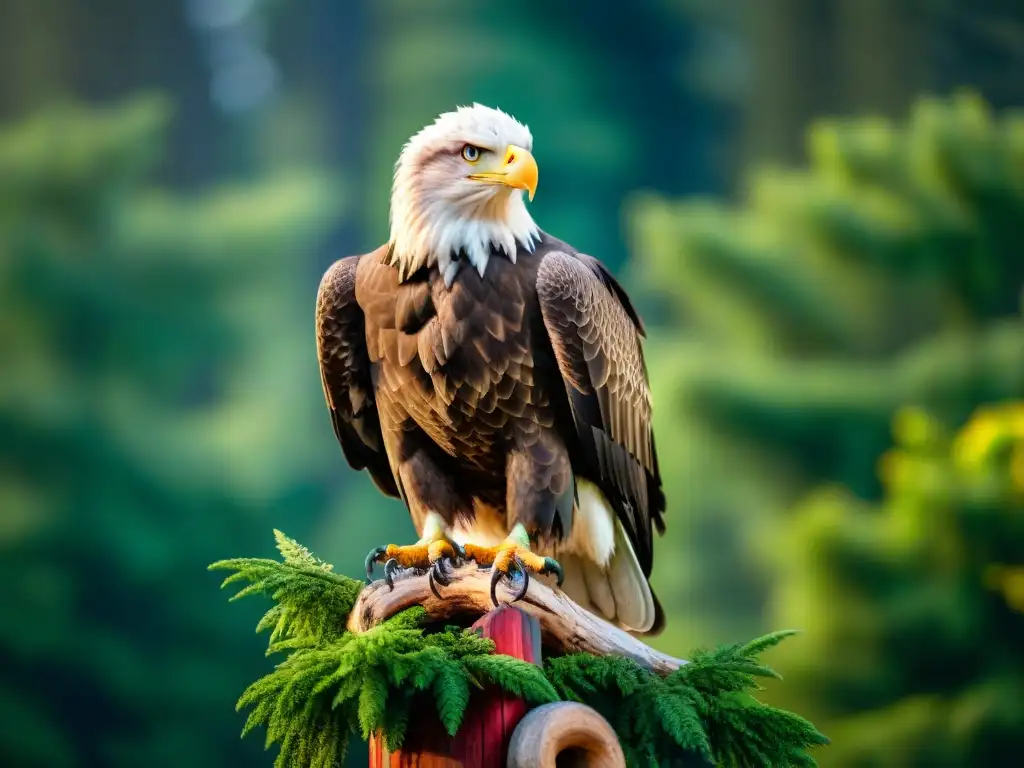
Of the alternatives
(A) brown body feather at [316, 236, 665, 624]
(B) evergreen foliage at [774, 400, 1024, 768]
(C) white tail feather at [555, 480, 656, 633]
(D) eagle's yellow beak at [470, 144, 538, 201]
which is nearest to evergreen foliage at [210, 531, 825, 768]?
(A) brown body feather at [316, 236, 665, 624]

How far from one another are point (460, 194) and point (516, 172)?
7.2 inches

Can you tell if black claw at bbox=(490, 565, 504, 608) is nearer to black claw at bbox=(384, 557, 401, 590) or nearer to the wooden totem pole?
the wooden totem pole

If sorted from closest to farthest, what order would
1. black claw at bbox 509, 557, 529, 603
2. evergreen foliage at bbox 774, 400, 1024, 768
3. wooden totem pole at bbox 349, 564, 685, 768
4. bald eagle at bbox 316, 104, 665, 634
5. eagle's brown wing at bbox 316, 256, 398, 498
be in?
1. wooden totem pole at bbox 349, 564, 685, 768
2. black claw at bbox 509, 557, 529, 603
3. bald eagle at bbox 316, 104, 665, 634
4. eagle's brown wing at bbox 316, 256, 398, 498
5. evergreen foliage at bbox 774, 400, 1024, 768

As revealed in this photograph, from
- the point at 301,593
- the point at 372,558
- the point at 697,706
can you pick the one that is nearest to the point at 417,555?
the point at 372,558

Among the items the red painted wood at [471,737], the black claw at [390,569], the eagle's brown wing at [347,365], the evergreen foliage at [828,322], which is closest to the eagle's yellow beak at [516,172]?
the eagle's brown wing at [347,365]

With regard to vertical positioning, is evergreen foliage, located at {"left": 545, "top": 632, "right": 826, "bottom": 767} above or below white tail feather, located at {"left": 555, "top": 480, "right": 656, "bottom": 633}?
below

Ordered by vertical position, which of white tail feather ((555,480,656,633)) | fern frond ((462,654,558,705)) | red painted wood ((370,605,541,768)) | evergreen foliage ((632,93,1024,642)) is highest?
evergreen foliage ((632,93,1024,642))

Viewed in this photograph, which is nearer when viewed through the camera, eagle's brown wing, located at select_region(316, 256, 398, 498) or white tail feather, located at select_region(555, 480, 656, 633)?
eagle's brown wing, located at select_region(316, 256, 398, 498)

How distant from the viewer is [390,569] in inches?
114

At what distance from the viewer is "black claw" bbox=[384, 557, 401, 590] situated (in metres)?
2.74

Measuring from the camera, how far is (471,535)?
3.42 meters

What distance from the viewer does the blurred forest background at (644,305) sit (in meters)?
5.93

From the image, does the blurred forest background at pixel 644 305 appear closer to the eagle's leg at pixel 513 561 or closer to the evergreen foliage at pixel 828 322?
the evergreen foliage at pixel 828 322

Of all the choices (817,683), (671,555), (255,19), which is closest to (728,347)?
(671,555)
